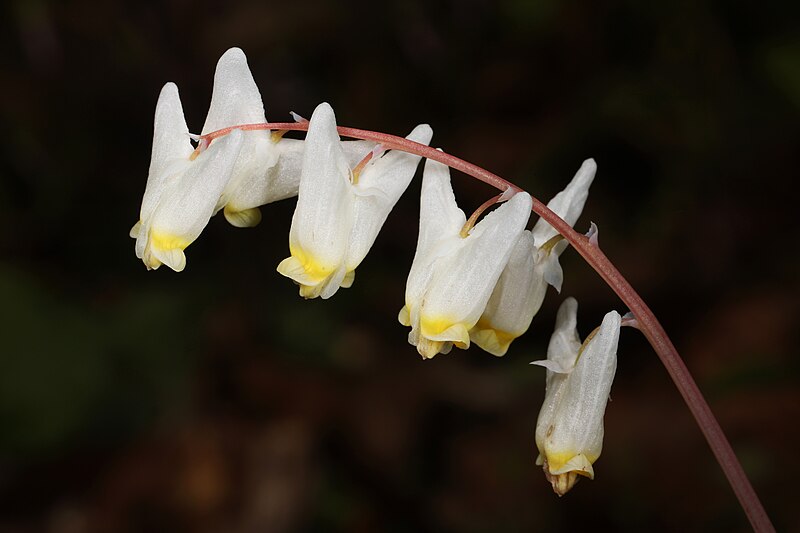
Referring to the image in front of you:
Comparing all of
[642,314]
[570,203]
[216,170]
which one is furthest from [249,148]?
[642,314]

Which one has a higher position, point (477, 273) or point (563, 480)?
point (477, 273)

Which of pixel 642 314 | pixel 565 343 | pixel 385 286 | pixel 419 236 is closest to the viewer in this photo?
pixel 642 314

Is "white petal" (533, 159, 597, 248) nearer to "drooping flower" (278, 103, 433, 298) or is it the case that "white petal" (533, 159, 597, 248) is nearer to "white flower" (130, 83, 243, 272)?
"drooping flower" (278, 103, 433, 298)

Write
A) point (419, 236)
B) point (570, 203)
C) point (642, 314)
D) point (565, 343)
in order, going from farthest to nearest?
point (570, 203) < point (565, 343) < point (419, 236) < point (642, 314)

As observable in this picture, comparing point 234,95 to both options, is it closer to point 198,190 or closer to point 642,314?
point 198,190

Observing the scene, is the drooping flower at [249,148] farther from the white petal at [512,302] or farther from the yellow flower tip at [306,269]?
the white petal at [512,302]

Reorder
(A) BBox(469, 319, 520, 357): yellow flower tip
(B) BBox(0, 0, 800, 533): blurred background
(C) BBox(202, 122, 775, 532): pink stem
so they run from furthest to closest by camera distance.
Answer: (B) BBox(0, 0, 800, 533): blurred background → (A) BBox(469, 319, 520, 357): yellow flower tip → (C) BBox(202, 122, 775, 532): pink stem

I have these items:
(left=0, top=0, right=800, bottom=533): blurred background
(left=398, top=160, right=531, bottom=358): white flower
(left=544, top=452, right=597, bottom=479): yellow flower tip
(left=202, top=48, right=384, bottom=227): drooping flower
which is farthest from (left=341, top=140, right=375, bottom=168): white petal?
(left=0, top=0, right=800, bottom=533): blurred background
